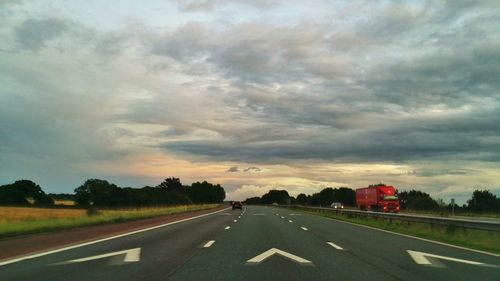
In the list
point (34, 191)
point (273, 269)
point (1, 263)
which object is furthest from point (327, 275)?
point (34, 191)

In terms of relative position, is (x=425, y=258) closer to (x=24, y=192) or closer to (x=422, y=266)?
(x=422, y=266)

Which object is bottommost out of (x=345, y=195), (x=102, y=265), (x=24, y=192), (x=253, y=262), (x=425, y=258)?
(x=102, y=265)

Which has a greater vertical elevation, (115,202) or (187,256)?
(115,202)

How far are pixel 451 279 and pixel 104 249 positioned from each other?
31.5 feet

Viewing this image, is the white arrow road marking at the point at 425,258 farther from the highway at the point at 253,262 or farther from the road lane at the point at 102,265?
the road lane at the point at 102,265

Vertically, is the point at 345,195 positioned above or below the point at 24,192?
above

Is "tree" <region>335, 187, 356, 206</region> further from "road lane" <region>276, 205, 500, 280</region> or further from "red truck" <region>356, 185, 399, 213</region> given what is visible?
"road lane" <region>276, 205, 500, 280</region>

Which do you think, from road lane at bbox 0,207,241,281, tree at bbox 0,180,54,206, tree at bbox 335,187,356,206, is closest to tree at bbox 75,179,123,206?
tree at bbox 0,180,54,206

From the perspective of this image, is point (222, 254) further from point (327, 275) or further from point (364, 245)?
point (364, 245)

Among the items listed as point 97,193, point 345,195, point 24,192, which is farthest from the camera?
point 345,195

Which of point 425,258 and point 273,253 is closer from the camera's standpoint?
point 425,258

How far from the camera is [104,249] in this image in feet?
52.1

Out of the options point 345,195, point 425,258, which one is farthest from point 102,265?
point 345,195

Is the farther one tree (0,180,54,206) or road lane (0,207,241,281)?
tree (0,180,54,206)
